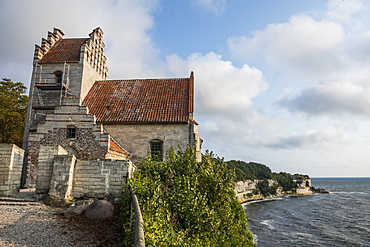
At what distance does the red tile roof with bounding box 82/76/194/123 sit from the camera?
66.5ft

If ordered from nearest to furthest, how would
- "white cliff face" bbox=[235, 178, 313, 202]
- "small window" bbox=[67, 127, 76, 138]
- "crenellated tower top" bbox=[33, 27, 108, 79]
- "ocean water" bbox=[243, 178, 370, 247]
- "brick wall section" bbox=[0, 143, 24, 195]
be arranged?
1. "brick wall section" bbox=[0, 143, 24, 195]
2. "small window" bbox=[67, 127, 76, 138]
3. "crenellated tower top" bbox=[33, 27, 108, 79]
4. "ocean water" bbox=[243, 178, 370, 247]
5. "white cliff face" bbox=[235, 178, 313, 202]

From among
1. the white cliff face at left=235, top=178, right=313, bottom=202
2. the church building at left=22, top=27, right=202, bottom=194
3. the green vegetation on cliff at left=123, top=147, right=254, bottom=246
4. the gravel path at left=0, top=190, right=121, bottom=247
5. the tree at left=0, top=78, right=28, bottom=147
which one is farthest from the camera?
the white cliff face at left=235, top=178, right=313, bottom=202

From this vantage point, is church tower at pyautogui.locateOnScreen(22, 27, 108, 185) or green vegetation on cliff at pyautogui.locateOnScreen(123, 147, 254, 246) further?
church tower at pyautogui.locateOnScreen(22, 27, 108, 185)

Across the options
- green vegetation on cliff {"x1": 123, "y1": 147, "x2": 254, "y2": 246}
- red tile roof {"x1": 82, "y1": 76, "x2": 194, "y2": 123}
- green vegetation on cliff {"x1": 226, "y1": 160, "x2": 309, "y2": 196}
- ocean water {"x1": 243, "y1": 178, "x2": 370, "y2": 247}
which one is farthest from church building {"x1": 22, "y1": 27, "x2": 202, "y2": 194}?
green vegetation on cliff {"x1": 226, "y1": 160, "x2": 309, "y2": 196}

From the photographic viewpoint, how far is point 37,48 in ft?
77.8

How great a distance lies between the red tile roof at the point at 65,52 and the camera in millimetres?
23391

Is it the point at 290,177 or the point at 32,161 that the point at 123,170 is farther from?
the point at 290,177

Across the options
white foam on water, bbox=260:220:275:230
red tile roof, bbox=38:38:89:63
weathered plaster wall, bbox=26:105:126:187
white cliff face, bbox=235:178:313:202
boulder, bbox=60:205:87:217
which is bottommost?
white foam on water, bbox=260:220:275:230

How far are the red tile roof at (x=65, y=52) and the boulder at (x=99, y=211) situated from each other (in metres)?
17.1

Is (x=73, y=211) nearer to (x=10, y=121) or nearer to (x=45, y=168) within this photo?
(x=45, y=168)

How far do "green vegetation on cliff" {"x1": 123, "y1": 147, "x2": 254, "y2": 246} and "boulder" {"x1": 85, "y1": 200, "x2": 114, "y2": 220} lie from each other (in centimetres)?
125

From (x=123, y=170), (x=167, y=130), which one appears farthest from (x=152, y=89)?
(x=123, y=170)

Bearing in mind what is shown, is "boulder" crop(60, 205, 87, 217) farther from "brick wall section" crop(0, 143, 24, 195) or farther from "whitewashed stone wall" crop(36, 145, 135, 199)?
"brick wall section" crop(0, 143, 24, 195)

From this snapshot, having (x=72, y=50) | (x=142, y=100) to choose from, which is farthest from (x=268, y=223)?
(x=72, y=50)
